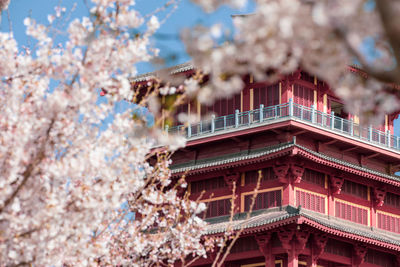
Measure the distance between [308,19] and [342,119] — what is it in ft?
106

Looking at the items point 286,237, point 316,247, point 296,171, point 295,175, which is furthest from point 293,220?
point 296,171

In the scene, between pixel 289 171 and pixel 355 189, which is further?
pixel 355 189

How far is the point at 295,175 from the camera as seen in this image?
38.0 metres

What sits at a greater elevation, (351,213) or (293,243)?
(351,213)

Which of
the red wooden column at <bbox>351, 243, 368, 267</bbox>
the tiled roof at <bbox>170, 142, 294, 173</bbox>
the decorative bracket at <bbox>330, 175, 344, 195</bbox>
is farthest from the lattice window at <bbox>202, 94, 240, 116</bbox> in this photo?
the red wooden column at <bbox>351, 243, 368, 267</bbox>

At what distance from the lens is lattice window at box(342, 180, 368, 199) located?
40625 mm

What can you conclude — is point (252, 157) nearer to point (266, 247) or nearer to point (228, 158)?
point (228, 158)

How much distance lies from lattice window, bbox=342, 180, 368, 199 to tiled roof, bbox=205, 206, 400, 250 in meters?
1.67

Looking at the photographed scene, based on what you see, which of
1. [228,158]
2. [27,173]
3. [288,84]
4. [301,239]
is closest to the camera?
[27,173]

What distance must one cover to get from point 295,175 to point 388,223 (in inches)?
282

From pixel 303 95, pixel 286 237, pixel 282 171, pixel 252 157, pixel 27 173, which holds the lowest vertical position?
pixel 27 173

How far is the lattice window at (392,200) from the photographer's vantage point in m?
42.4

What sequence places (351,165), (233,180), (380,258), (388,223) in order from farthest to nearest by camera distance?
(388,223) → (380,258) → (233,180) → (351,165)

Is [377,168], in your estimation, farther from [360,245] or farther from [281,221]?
[281,221]
